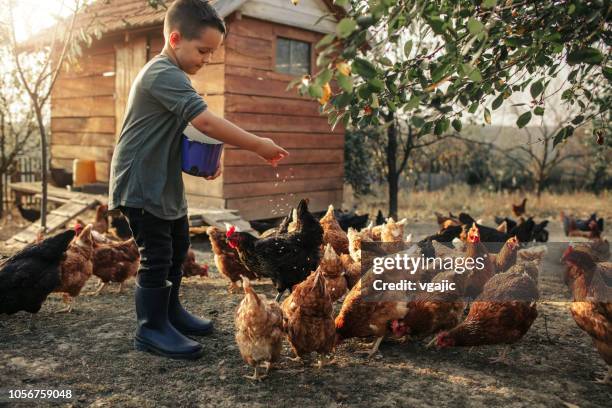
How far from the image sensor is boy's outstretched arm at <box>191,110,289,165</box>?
2836 millimetres

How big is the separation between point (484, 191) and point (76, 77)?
34.7ft

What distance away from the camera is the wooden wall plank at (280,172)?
8.04m

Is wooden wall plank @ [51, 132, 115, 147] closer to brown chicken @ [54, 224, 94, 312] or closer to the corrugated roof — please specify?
the corrugated roof

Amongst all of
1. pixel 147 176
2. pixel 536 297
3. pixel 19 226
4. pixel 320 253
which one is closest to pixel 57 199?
pixel 19 226

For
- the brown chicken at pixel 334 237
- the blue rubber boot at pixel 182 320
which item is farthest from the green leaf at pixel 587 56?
the brown chicken at pixel 334 237

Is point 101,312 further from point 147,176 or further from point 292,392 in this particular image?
point 292,392

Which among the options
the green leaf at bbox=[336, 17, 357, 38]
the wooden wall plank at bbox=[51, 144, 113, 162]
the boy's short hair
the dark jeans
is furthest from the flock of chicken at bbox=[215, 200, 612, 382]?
the wooden wall plank at bbox=[51, 144, 113, 162]

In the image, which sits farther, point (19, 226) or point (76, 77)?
point (76, 77)

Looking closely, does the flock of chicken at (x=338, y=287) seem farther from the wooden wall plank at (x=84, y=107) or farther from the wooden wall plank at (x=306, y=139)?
the wooden wall plank at (x=84, y=107)

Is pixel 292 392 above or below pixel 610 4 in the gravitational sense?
below

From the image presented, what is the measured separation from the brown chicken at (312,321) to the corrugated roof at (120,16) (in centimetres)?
490

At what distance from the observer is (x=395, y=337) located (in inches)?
135

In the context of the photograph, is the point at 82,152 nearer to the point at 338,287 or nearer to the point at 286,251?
the point at 286,251

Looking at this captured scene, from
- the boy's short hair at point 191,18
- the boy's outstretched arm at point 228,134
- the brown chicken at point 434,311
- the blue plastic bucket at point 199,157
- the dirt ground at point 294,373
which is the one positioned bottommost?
the dirt ground at point 294,373
